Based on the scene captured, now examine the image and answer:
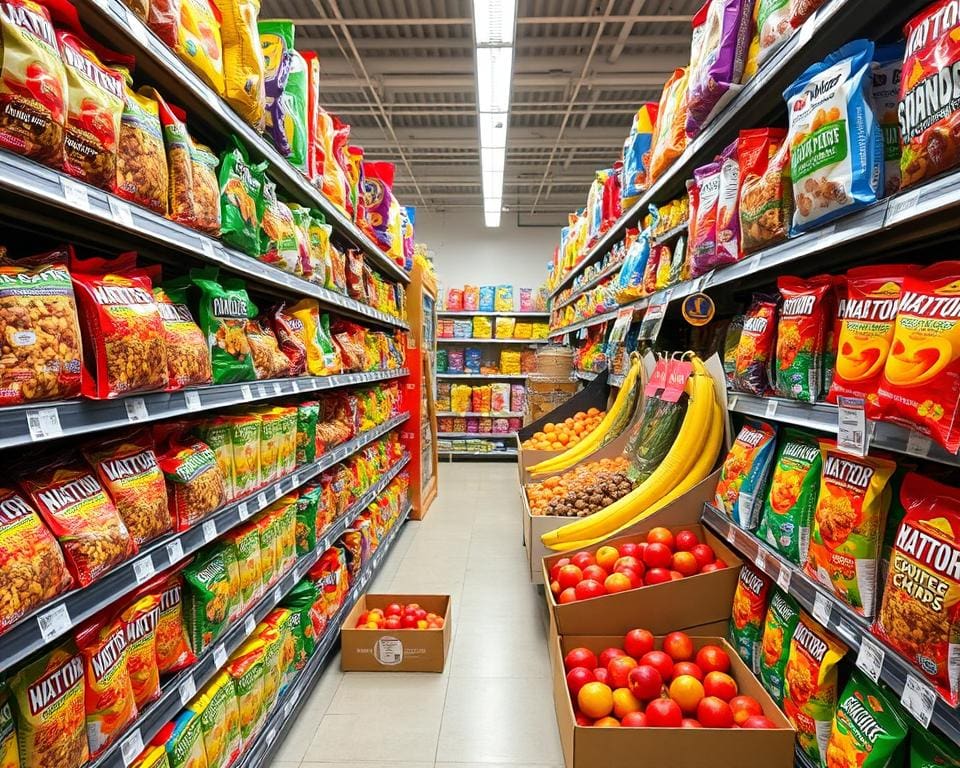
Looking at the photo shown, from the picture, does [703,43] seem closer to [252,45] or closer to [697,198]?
[697,198]

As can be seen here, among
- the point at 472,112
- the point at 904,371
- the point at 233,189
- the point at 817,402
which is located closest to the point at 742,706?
the point at 817,402

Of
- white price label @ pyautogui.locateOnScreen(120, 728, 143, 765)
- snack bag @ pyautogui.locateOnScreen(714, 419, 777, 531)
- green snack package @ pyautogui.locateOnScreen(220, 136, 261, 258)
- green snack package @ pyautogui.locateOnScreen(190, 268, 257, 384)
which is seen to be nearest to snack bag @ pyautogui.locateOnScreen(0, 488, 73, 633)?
white price label @ pyautogui.locateOnScreen(120, 728, 143, 765)

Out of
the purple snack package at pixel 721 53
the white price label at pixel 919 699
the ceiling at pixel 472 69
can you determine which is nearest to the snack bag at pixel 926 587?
the white price label at pixel 919 699

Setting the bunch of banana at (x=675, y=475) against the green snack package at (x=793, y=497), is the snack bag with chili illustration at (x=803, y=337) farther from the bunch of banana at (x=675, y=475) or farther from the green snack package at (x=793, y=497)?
the bunch of banana at (x=675, y=475)

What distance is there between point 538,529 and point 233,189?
2.02 meters

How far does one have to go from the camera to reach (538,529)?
9.36 feet

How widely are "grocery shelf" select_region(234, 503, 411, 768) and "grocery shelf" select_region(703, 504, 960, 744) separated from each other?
1.72 m

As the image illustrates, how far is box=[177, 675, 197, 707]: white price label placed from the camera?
1496mm

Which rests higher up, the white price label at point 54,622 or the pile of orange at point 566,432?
the white price label at point 54,622

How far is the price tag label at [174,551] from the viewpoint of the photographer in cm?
142

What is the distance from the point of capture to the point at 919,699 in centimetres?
102

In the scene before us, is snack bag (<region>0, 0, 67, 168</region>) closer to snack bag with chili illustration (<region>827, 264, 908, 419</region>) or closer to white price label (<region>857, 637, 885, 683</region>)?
snack bag with chili illustration (<region>827, 264, 908, 419</region>)

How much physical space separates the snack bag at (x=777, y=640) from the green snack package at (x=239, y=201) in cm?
199

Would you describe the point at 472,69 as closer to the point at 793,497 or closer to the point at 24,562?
the point at 793,497
